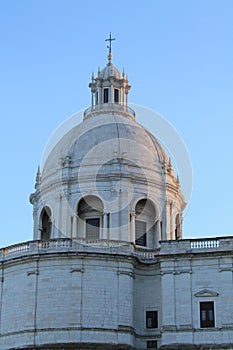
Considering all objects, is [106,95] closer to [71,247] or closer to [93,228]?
[93,228]

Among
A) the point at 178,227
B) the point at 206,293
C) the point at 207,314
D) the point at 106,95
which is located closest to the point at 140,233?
the point at 178,227

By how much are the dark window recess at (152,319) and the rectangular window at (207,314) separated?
12.9ft

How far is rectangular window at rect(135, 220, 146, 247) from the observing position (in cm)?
5860

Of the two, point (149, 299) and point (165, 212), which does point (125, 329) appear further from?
point (165, 212)

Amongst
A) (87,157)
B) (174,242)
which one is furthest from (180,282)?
(87,157)

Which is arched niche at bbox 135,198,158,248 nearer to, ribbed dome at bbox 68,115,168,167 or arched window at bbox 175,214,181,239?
arched window at bbox 175,214,181,239

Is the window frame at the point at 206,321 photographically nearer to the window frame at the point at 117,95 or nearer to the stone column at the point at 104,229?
the stone column at the point at 104,229

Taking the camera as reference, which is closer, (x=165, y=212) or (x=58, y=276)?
(x=58, y=276)

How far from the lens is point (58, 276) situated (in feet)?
163

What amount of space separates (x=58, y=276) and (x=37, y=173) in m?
16.4

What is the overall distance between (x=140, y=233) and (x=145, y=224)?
3.56 feet

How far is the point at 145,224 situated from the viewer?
59688mm

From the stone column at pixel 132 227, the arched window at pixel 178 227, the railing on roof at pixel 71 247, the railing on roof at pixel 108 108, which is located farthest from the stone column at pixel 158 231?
the railing on roof at pixel 108 108

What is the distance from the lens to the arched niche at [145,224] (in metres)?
58.9
